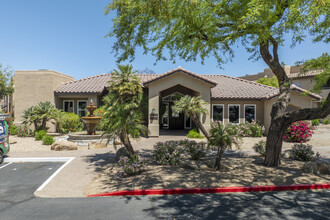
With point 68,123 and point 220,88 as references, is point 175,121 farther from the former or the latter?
point 68,123

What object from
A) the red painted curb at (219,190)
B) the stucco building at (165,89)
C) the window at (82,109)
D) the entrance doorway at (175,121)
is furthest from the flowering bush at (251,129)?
the window at (82,109)

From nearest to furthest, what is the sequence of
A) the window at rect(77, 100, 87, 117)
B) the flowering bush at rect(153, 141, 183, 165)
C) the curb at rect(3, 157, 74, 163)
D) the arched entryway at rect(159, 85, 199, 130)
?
the flowering bush at rect(153, 141, 183, 165) → the curb at rect(3, 157, 74, 163) → the window at rect(77, 100, 87, 117) → the arched entryway at rect(159, 85, 199, 130)

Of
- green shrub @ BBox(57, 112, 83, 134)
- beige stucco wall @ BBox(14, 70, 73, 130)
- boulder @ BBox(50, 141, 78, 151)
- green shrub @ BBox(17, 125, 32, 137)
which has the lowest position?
boulder @ BBox(50, 141, 78, 151)

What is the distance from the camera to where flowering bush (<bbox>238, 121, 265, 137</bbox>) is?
18.7m

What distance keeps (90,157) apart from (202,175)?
6602 millimetres

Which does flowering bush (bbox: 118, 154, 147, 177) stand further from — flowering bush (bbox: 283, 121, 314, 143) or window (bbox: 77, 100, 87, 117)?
window (bbox: 77, 100, 87, 117)

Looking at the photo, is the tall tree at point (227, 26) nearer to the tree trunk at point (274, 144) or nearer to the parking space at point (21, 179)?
the tree trunk at point (274, 144)

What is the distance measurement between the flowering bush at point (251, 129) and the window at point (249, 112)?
1.09m

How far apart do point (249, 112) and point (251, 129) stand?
2.34m

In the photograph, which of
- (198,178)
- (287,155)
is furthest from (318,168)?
(198,178)

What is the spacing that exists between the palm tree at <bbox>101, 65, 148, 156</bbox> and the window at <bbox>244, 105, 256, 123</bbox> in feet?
45.6

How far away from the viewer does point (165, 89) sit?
1981 centimetres

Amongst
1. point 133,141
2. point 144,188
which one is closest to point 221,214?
point 144,188

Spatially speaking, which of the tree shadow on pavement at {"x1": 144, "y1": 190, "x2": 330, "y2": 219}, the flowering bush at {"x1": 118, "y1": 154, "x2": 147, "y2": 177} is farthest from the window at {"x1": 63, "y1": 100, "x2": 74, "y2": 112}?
the tree shadow on pavement at {"x1": 144, "y1": 190, "x2": 330, "y2": 219}
